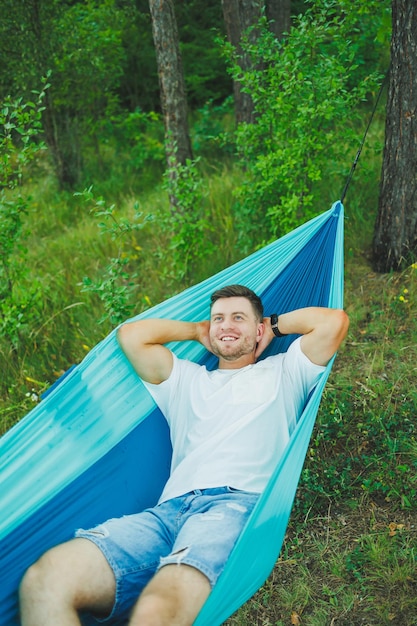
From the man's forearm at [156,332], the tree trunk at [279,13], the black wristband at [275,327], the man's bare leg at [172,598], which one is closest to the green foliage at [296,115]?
the black wristband at [275,327]

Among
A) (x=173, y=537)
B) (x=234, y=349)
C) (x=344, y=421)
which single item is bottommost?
(x=344, y=421)

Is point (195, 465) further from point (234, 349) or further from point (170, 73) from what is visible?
point (170, 73)

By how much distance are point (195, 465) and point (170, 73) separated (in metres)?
2.77

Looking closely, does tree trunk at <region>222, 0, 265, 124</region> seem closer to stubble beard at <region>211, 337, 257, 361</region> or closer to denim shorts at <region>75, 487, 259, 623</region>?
stubble beard at <region>211, 337, 257, 361</region>

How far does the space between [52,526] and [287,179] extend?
2.11m

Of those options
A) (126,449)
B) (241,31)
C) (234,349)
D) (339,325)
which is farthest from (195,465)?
(241,31)

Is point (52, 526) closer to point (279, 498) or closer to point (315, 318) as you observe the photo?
point (279, 498)

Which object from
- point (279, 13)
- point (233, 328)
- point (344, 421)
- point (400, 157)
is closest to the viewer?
point (233, 328)

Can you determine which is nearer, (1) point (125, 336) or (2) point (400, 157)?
(1) point (125, 336)

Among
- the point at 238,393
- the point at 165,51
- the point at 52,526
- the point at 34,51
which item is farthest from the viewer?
the point at 34,51

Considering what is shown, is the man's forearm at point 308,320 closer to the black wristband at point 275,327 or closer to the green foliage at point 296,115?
the black wristband at point 275,327

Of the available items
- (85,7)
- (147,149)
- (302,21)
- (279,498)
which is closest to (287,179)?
(302,21)

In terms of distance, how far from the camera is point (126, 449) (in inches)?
84.3

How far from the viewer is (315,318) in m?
2.14
